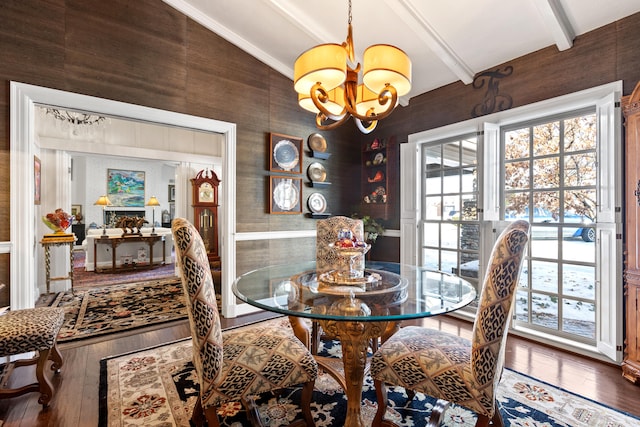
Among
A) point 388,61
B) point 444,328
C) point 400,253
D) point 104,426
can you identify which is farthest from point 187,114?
point 444,328

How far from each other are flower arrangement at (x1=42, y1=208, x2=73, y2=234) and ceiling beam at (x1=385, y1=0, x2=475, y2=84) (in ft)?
15.8

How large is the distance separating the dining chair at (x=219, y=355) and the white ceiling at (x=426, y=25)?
8.47 feet

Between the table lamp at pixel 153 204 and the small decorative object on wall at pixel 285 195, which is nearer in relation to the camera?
the small decorative object on wall at pixel 285 195

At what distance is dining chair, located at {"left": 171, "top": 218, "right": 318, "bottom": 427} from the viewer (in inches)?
50.3

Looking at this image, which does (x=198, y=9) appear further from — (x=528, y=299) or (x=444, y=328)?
(x=528, y=299)

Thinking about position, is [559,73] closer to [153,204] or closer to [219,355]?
[219,355]

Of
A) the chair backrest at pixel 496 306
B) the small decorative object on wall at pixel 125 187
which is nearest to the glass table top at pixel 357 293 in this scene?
the chair backrest at pixel 496 306

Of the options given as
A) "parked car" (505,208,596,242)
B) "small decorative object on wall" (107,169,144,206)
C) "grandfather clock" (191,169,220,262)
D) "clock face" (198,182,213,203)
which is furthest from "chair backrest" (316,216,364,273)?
"small decorative object on wall" (107,169,144,206)

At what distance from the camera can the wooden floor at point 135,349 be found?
1773mm

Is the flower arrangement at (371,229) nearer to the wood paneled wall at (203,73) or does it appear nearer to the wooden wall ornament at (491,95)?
the wood paneled wall at (203,73)

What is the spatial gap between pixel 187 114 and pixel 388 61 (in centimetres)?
226

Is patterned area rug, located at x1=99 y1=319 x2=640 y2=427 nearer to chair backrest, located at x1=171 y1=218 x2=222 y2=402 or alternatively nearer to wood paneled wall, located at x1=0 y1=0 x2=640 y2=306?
chair backrest, located at x1=171 y1=218 x2=222 y2=402

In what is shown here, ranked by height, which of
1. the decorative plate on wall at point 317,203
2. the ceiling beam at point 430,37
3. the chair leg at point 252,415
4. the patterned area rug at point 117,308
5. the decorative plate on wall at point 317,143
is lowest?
the patterned area rug at point 117,308

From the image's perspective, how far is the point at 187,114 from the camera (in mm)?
3178
